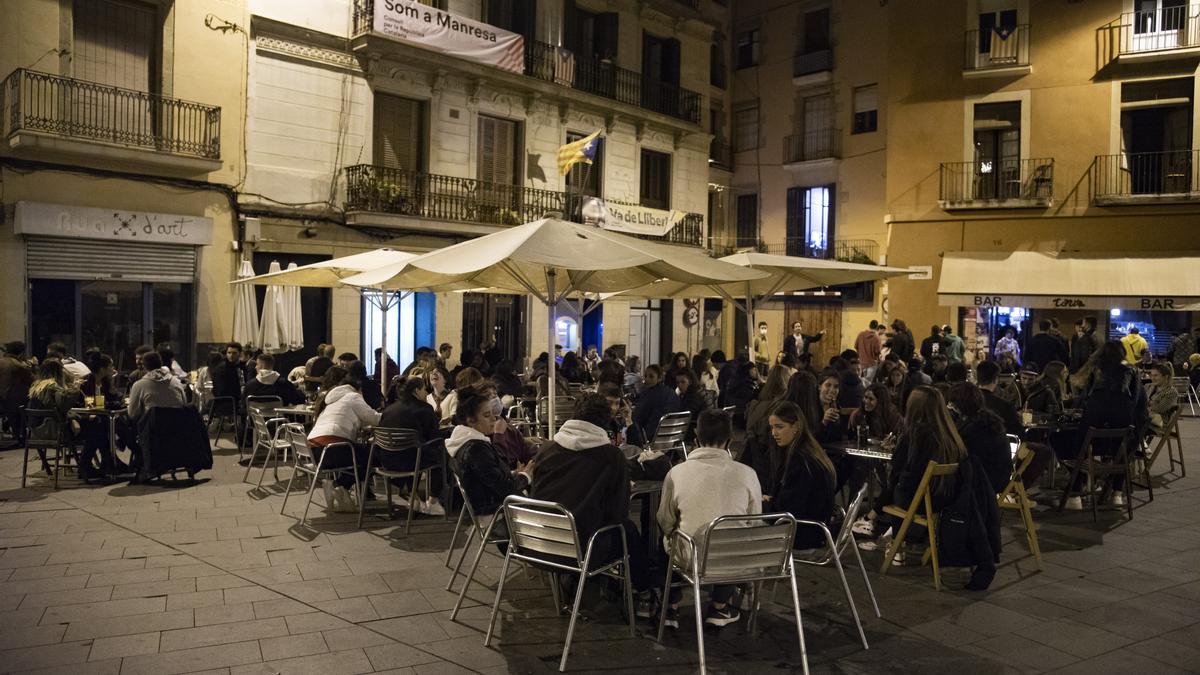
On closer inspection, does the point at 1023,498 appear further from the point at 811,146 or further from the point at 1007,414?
the point at 811,146

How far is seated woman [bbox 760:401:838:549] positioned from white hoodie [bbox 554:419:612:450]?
1163 mm

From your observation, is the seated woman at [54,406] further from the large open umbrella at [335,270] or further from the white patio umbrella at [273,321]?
the white patio umbrella at [273,321]

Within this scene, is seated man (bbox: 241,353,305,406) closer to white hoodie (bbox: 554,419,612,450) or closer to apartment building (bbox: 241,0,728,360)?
apartment building (bbox: 241,0,728,360)

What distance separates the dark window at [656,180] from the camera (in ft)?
77.3

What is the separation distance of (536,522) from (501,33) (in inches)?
636

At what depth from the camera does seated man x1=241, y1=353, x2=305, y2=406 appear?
33.3ft

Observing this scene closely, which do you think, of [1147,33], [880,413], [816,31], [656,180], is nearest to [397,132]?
[656,180]

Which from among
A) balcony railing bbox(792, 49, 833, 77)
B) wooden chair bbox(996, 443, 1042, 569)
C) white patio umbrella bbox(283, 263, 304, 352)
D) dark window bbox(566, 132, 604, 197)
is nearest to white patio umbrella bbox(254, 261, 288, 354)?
white patio umbrella bbox(283, 263, 304, 352)

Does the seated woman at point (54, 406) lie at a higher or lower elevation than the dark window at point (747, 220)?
lower

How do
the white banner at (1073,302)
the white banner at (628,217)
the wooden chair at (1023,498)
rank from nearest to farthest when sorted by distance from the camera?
the wooden chair at (1023,498), the white banner at (1073,302), the white banner at (628,217)

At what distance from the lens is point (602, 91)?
21719 millimetres

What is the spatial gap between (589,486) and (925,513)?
2.71 meters

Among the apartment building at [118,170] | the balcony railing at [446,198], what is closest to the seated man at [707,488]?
the apartment building at [118,170]

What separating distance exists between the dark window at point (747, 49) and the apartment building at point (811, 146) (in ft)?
0.11
